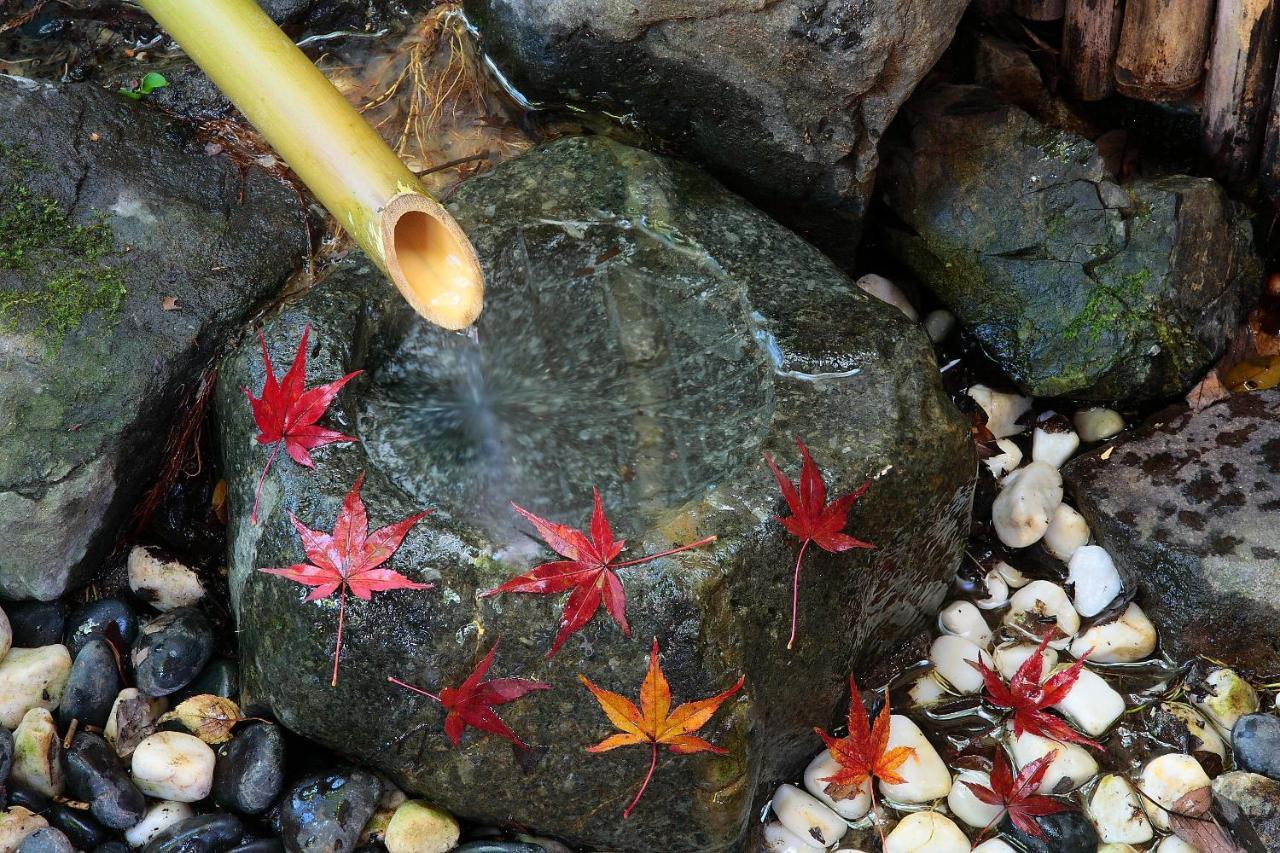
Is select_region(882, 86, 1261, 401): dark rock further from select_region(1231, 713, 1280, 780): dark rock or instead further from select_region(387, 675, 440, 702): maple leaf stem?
select_region(387, 675, 440, 702): maple leaf stem

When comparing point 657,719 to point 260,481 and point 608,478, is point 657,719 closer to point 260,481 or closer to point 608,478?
point 608,478

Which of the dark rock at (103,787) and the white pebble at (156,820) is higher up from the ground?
the dark rock at (103,787)

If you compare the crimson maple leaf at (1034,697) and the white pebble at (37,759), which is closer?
the white pebble at (37,759)

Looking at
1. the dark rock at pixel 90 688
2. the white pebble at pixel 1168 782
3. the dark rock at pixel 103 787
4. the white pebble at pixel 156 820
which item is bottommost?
the white pebble at pixel 1168 782

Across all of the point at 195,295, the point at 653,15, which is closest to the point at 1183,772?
the point at 653,15

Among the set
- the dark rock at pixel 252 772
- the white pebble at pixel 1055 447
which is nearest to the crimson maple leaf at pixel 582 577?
the dark rock at pixel 252 772

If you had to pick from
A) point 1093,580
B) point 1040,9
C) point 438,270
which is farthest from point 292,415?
point 1040,9

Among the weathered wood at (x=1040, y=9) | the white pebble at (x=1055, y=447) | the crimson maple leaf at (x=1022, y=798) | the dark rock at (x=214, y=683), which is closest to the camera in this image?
the crimson maple leaf at (x=1022, y=798)

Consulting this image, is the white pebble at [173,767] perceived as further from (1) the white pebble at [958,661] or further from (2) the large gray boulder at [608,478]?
(1) the white pebble at [958,661]
